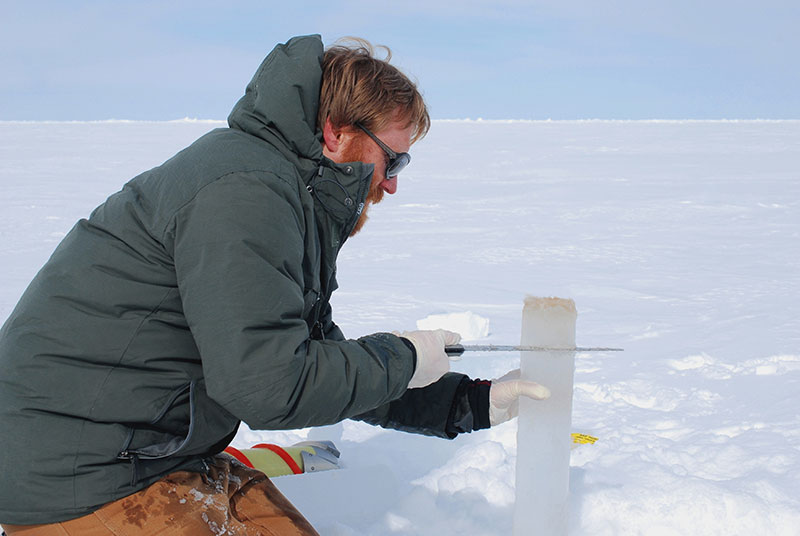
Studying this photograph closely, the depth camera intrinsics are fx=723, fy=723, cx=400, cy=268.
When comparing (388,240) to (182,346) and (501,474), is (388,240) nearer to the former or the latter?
(501,474)

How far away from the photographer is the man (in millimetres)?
1431

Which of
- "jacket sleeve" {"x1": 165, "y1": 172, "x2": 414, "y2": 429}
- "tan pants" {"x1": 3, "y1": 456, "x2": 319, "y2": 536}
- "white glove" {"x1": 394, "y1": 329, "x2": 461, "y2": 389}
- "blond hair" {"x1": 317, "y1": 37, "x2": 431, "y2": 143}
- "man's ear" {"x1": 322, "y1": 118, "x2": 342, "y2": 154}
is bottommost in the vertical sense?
"tan pants" {"x1": 3, "y1": 456, "x2": 319, "y2": 536}

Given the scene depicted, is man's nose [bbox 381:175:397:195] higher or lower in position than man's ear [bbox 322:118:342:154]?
lower

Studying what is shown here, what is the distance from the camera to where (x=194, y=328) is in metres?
1.44

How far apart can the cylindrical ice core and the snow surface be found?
41cm

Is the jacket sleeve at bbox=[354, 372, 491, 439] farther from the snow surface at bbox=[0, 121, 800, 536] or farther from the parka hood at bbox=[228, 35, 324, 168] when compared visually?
the parka hood at bbox=[228, 35, 324, 168]

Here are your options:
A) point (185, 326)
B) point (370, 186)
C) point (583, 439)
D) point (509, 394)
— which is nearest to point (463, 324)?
point (583, 439)

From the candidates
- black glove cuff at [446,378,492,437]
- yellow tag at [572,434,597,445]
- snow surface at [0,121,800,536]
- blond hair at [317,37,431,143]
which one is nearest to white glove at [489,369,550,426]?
black glove cuff at [446,378,492,437]

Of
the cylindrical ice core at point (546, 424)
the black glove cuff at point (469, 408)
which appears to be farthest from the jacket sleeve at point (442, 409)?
the cylindrical ice core at point (546, 424)

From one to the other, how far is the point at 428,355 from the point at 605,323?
3526 millimetres

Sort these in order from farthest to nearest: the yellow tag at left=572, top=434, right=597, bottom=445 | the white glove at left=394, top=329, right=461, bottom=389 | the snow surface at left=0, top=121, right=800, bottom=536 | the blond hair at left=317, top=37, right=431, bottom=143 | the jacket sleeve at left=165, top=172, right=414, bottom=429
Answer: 1. the yellow tag at left=572, top=434, right=597, bottom=445
2. the snow surface at left=0, top=121, right=800, bottom=536
3. the white glove at left=394, top=329, right=461, bottom=389
4. the blond hair at left=317, top=37, right=431, bottom=143
5. the jacket sleeve at left=165, top=172, right=414, bottom=429

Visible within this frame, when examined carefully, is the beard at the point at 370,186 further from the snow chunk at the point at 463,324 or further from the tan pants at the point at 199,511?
the snow chunk at the point at 463,324

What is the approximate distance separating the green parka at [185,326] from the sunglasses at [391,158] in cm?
13

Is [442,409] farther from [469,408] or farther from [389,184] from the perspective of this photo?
[389,184]
